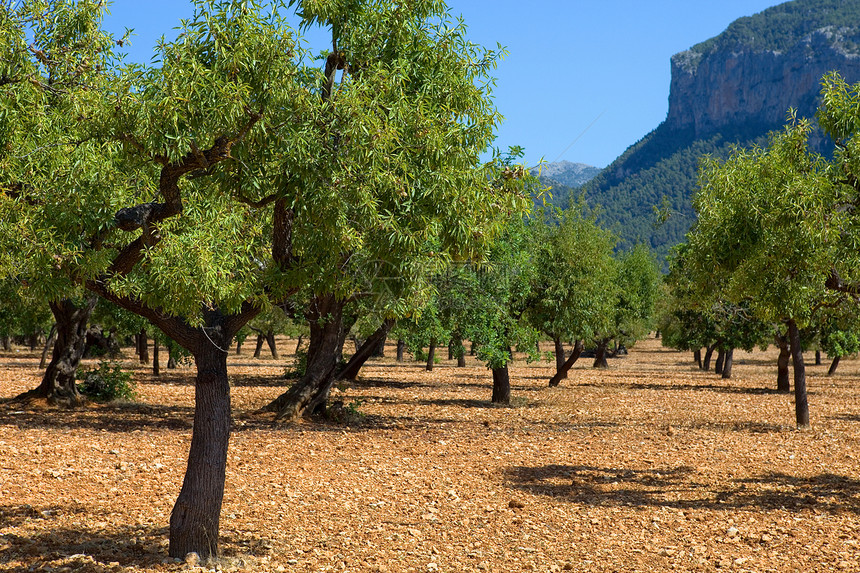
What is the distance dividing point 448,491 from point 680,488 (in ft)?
13.5

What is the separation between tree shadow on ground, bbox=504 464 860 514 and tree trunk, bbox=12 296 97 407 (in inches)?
500

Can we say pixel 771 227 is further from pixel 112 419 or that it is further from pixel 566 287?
pixel 112 419

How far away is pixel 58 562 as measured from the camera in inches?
301

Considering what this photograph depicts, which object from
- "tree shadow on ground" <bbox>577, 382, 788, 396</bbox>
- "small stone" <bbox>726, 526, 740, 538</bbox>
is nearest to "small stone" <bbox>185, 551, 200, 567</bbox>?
"small stone" <bbox>726, 526, 740, 538</bbox>

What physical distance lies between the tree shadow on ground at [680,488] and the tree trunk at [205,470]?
6.05 m

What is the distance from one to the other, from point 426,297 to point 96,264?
3.26 meters

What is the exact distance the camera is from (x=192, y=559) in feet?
25.2

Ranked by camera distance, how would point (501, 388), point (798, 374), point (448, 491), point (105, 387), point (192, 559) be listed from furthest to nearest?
point (501, 388) → point (105, 387) → point (798, 374) → point (448, 491) → point (192, 559)

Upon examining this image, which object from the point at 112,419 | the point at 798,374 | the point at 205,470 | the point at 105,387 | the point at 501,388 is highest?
the point at 798,374

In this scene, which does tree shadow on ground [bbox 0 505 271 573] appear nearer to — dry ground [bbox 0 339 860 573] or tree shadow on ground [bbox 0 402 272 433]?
dry ground [bbox 0 339 860 573]

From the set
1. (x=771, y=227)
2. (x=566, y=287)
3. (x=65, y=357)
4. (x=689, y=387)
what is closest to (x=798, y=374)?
(x=566, y=287)

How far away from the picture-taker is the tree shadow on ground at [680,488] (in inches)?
451

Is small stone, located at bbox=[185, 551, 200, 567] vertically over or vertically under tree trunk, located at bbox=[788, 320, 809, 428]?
under

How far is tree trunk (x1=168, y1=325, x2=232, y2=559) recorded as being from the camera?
778 centimetres
